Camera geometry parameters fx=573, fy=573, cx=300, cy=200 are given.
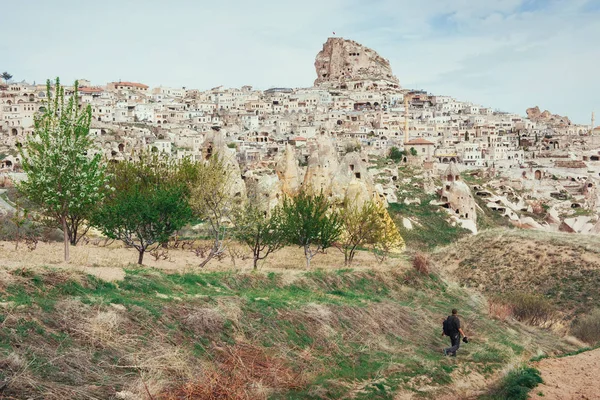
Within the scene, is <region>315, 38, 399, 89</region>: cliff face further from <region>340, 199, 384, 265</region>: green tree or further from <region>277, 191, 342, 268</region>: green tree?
<region>277, 191, 342, 268</region>: green tree

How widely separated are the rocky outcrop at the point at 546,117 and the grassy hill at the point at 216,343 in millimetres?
162320

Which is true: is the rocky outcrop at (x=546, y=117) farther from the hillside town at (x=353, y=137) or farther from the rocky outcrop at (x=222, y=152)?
the rocky outcrop at (x=222, y=152)

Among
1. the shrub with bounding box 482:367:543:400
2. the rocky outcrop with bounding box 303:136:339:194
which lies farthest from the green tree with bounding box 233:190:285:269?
the rocky outcrop with bounding box 303:136:339:194

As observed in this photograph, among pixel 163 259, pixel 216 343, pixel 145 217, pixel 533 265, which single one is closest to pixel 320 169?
pixel 533 265

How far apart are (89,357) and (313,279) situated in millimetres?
11039

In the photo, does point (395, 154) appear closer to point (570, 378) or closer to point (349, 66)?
point (570, 378)

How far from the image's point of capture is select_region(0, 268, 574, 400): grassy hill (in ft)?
31.4

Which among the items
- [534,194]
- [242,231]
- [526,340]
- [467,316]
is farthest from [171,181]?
[534,194]

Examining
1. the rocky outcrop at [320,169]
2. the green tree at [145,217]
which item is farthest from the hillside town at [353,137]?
the green tree at [145,217]

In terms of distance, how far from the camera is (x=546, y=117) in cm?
18000

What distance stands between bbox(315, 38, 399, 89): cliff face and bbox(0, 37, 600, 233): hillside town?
0.39 meters

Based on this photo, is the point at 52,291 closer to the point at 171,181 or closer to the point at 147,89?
the point at 171,181

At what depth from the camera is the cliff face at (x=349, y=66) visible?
618ft

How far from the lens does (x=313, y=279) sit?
66.4 feet
